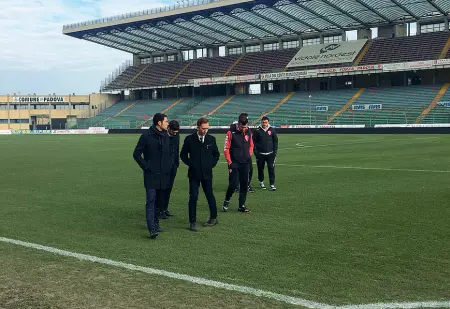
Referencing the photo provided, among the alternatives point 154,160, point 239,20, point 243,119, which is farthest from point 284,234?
point 239,20

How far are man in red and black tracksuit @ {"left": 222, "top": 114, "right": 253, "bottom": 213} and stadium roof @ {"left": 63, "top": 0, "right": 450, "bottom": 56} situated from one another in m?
41.6

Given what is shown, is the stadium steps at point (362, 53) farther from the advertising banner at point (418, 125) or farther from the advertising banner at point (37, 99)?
the advertising banner at point (37, 99)

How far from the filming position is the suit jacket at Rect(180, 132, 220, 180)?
8.00m

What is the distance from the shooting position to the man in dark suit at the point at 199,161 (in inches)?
314

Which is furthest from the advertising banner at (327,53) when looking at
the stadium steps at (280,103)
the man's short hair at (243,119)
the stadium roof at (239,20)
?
the man's short hair at (243,119)

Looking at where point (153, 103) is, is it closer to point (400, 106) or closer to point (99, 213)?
point (400, 106)

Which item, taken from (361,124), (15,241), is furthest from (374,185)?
(361,124)

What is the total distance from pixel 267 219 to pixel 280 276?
320cm

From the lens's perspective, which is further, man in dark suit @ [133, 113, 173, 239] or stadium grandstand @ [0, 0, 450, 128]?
stadium grandstand @ [0, 0, 450, 128]

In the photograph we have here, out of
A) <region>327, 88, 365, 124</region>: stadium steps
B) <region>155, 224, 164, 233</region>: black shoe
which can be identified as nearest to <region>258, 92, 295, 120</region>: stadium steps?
<region>327, 88, 365, 124</region>: stadium steps

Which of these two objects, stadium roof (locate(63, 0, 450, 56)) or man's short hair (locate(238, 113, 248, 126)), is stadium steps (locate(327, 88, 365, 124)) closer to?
stadium roof (locate(63, 0, 450, 56))

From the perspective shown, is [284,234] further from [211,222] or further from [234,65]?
[234,65]

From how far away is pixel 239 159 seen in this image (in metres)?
9.42

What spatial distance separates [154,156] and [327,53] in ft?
182
